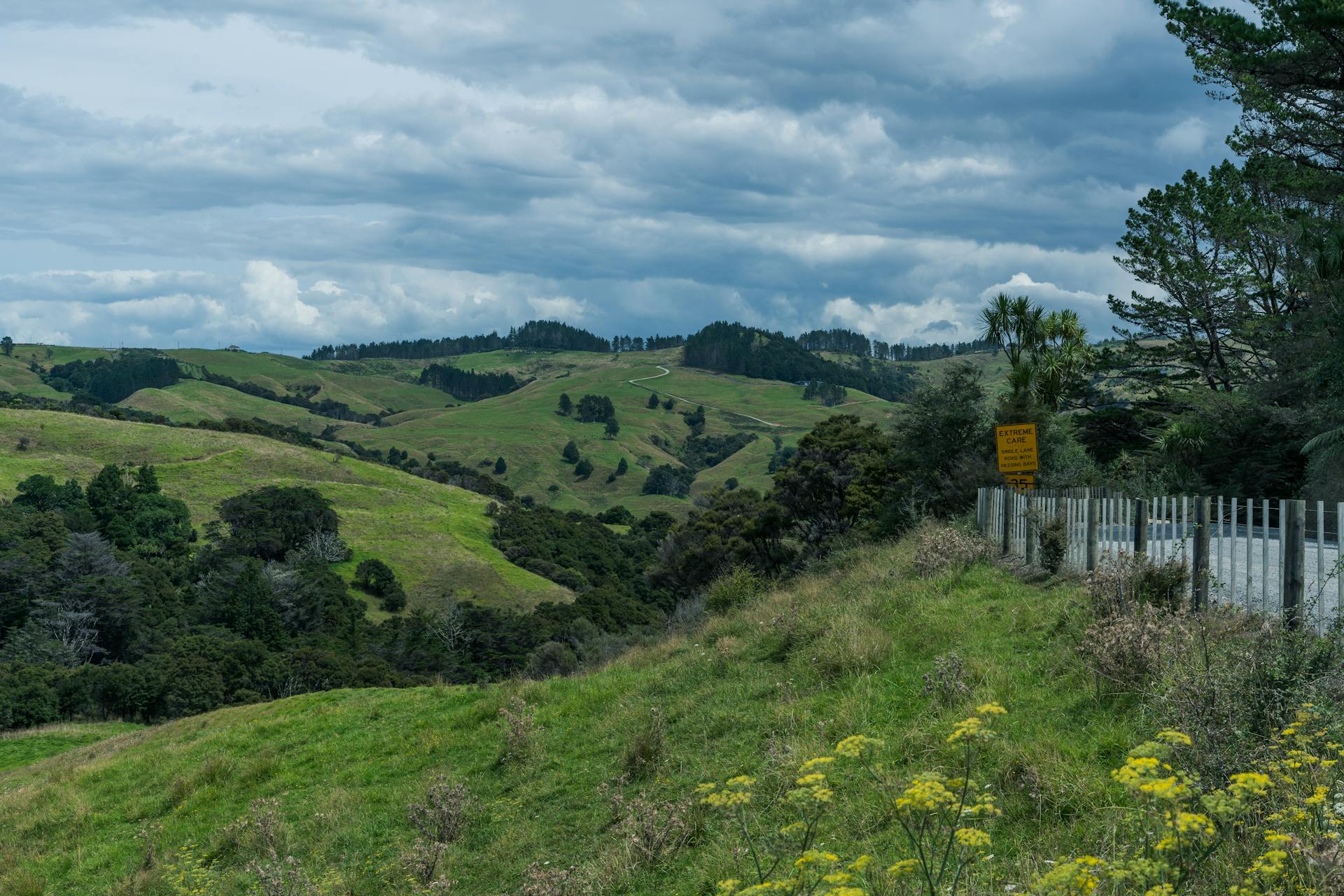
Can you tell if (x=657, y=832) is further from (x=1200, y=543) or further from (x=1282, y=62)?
(x=1282, y=62)

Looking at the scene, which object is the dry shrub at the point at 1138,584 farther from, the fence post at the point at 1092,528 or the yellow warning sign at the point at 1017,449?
the yellow warning sign at the point at 1017,449

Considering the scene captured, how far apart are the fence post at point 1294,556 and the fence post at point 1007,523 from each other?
822 centimetres

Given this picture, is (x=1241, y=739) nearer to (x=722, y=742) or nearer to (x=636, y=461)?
(x=722, y=742)

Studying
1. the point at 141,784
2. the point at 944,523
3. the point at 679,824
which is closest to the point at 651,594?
the point at 944,523

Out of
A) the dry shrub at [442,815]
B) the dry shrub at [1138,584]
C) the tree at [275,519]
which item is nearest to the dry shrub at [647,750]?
the dry shrub at [442,815]

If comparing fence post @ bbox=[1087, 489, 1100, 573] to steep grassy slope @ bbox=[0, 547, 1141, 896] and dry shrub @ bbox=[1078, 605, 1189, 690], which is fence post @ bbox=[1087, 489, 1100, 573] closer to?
steep grassy slope @ bbox=[0, 547, 1141, 896]

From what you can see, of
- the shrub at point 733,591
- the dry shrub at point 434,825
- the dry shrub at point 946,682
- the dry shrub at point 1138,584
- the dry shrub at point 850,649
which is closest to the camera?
the dry shrub at point 434,825

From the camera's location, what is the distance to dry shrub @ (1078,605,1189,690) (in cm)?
710

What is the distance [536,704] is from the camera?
12.5 m

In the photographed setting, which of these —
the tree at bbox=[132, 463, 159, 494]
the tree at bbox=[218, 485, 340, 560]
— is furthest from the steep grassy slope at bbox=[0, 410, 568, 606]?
the tree at bbox=[132, 463, 159, 494]

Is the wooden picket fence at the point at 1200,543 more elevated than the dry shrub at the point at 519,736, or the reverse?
the wooden picket fence at the point at 1200,543

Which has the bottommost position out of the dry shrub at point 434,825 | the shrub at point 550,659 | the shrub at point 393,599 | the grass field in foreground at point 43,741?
the shrub at point 393,599

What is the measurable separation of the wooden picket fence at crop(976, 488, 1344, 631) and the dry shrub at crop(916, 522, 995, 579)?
1.89 feet

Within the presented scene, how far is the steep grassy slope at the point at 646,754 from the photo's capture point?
21.1 ft
